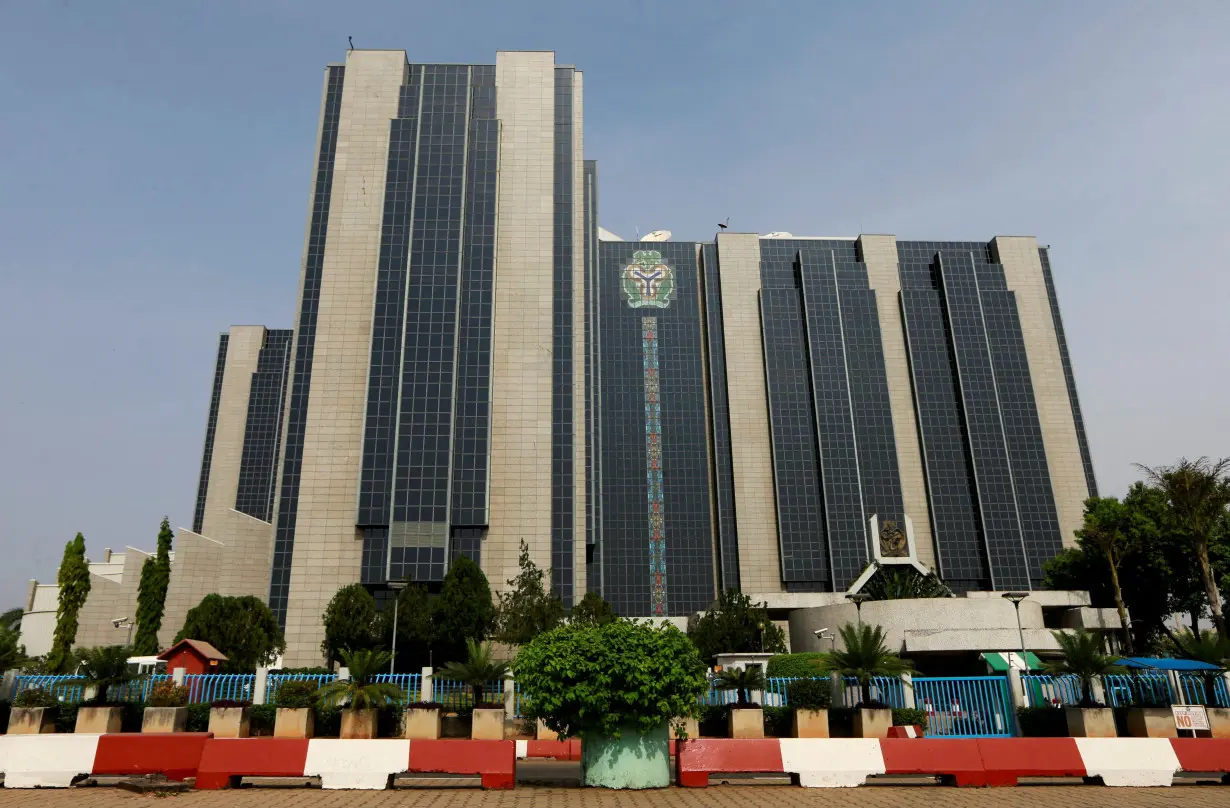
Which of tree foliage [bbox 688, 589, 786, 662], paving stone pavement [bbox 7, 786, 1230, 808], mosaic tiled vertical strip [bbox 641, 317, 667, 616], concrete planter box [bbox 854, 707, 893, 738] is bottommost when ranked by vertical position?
paving stone pavement [bbox 7, 786, 1230, 808]

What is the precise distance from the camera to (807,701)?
25141 millimetres

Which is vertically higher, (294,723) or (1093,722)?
(294,723)

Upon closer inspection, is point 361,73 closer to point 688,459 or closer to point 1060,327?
point 688,459

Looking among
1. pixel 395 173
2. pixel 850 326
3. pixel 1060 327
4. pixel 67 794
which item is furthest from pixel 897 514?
pixel 67 794

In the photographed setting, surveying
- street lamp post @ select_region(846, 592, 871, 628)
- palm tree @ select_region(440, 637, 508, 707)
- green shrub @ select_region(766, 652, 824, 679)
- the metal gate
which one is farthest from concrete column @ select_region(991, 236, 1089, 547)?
palm tree @ select_region(440, 637, 508, 707)

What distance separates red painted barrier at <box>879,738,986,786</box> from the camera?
603 inches

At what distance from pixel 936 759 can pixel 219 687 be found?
81.3ft

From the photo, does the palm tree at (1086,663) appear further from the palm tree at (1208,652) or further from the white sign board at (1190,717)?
the palm tree at (1208,652)

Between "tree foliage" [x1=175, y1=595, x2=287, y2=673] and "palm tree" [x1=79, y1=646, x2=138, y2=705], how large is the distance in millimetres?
25300

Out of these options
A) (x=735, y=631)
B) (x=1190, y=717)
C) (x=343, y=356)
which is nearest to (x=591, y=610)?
(x=735, y=631)

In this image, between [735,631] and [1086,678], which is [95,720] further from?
[735,631]

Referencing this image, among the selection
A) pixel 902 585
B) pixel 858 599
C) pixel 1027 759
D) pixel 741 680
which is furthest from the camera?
pixel 902 585

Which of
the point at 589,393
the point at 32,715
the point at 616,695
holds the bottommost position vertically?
the point at 32,715

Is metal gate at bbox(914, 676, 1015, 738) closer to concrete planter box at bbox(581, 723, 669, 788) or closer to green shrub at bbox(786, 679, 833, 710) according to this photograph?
green shrub at bbox(786, 679, 833, 710)
